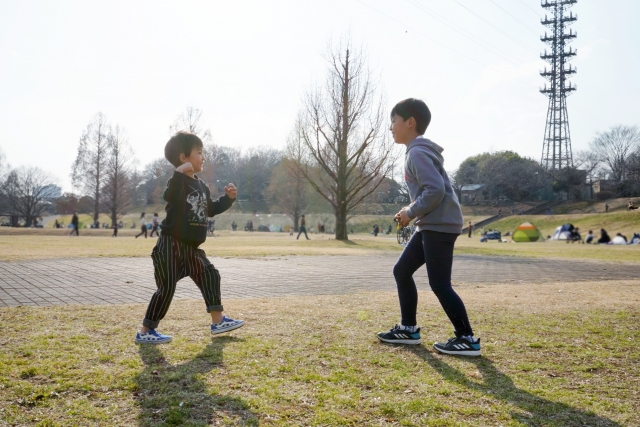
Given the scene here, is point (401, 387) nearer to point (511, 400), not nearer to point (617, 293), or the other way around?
point (511, 400)

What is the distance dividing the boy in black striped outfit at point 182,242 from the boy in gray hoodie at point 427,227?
4.15 feet

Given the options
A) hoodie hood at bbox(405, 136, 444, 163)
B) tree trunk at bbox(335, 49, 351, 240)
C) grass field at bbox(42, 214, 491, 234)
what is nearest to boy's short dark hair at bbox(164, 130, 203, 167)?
hoodie hood at bbox(405, 136, 444, 163)

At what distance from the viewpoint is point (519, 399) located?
239 centimetres

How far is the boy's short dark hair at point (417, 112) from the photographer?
3691 millimetres

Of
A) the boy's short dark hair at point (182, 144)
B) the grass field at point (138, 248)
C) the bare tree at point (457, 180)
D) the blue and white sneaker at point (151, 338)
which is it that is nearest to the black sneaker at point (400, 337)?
the blue and white sneaker at point (151, 338)

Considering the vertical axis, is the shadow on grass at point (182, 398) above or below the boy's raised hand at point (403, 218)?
below

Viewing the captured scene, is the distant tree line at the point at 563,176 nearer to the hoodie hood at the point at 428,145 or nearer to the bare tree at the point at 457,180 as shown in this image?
the bare tree at the point at 457,180

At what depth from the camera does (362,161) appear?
29906 millimetres

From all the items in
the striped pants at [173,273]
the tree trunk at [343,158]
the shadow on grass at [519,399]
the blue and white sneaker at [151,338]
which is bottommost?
the shadow on grass at [519,399]

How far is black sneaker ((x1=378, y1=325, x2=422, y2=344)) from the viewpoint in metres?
3.55

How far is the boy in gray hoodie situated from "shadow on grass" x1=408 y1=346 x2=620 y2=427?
0.32m

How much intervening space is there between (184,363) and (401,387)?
1249mm

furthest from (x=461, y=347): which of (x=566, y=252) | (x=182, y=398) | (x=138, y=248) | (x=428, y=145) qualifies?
(x=566, y=252)

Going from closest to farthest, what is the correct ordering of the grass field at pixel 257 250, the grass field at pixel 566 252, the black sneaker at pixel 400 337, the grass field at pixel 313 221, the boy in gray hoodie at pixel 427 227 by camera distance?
the boy in gray hoodie at pixel 427 227 < the black sneaker at pixel 400 337 < the grass field at pixel 257 250 < the grass field at pixel 566 252 < the grass field at pixel 313 221
